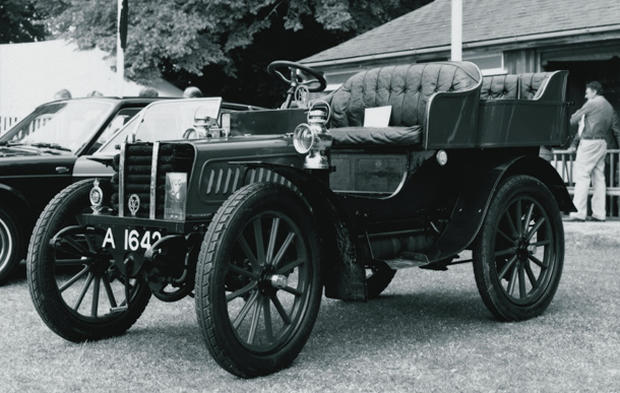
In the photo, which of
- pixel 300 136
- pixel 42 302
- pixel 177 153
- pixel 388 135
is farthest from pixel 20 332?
pixel 388 135

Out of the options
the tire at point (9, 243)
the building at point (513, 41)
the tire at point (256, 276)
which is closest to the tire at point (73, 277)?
the tire at point (256, 276)

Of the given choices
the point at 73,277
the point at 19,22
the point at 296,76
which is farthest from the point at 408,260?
the point at 19,22

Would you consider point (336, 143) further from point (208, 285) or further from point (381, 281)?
point (208, 285)

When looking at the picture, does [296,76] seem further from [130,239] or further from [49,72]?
[49,72]

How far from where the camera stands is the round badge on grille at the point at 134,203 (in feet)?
15.7

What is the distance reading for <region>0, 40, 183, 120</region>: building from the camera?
22172 millimetres

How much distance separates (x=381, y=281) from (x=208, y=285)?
2.75m

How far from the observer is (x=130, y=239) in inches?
184

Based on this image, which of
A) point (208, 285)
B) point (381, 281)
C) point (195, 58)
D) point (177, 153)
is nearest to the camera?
point (208, 285)

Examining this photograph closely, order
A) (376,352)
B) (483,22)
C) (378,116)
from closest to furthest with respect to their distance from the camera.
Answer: (376,352), (378,116), (483,22)

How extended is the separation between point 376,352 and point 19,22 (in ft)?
99.7

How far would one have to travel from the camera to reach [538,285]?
605 centimetres

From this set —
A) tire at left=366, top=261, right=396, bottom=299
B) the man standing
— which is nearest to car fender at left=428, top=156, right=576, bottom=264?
tire at left=366, top=261, right=396, bottom=299

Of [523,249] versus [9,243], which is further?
[9,243]
